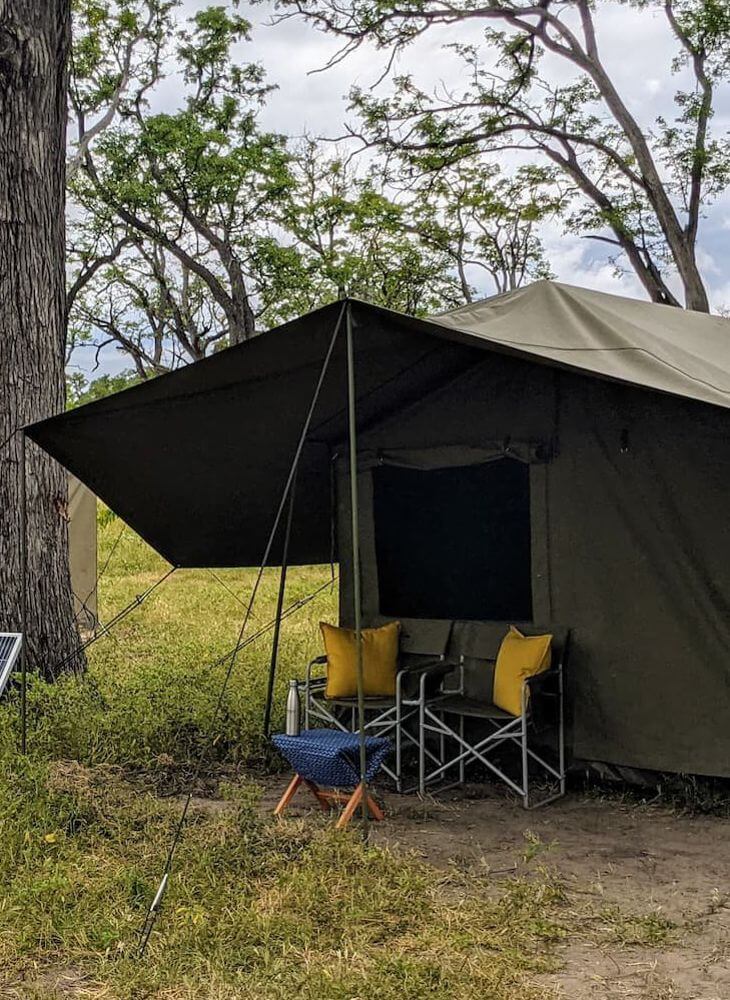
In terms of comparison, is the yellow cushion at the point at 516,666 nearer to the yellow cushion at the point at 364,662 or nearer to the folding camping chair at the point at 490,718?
the folding camping chair at the point at 490,718

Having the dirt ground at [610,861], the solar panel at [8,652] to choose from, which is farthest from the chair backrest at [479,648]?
the solar panel at [8,652]

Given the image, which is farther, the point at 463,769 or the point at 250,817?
the point at 463,769

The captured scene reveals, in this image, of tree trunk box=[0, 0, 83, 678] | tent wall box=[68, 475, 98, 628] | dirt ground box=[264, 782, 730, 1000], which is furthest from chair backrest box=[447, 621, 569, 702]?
tent wall box=[68, 475, 98, 628]

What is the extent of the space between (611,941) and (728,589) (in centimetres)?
176

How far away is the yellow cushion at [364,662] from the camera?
16.0 feet

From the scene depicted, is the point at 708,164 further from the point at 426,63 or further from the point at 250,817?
the point at 250,817

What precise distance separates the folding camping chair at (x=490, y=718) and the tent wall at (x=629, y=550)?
0.09 m

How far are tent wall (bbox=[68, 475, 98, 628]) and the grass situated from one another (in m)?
4.12

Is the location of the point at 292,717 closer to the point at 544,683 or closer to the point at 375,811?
the point at 375,811

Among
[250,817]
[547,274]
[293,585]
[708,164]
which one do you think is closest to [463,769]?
[250,817]

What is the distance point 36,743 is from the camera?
15.3 ft

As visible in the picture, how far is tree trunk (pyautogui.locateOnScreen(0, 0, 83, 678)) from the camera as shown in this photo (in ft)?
17.9

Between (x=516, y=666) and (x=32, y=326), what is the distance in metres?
2.99

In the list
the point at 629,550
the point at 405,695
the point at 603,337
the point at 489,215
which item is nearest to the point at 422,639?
the point at 405,695
